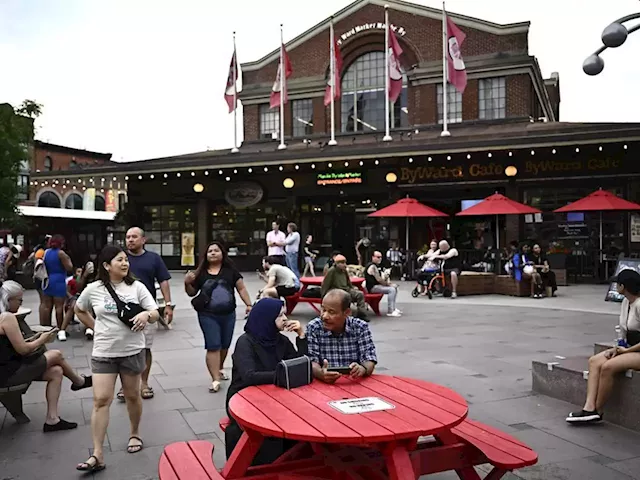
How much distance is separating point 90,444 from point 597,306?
37.7 ft

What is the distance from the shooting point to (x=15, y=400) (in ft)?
18.1

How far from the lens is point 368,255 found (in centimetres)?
2294

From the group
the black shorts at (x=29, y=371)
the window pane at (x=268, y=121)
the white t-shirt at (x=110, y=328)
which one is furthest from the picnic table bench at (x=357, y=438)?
the window pane at (x=268, y=121)

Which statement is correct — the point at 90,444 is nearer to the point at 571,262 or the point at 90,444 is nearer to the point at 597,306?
the point at 597,306

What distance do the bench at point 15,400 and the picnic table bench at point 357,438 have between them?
2.27m

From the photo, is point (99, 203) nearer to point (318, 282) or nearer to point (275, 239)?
point (275, 239)

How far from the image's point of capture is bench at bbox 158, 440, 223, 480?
135 inches

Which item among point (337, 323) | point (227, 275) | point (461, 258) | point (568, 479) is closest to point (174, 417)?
point (227, 275)

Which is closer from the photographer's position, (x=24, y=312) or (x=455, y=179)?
(x=24, y=312)

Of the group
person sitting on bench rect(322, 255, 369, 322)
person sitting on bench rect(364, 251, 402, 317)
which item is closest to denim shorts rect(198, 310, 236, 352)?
person sitting on bench rect(322, 255, 369, 322)

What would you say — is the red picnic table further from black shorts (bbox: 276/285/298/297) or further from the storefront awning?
the storefront awning

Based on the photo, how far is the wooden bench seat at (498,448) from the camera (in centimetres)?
349

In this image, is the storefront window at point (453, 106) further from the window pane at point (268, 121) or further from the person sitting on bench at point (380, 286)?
the person sitting on bench at point (380, 286)

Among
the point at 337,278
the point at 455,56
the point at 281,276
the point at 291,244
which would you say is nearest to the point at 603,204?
the point at 455,56
